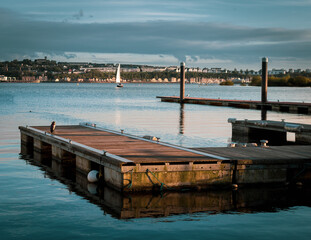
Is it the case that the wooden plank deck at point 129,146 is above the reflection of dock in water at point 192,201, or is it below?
above

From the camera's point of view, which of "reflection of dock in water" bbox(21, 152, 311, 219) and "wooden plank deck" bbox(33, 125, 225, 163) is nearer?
"reflection of dock in water" bbox(21, 152, 311, 219)

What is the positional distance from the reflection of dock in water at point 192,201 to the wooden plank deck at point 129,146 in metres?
1.05

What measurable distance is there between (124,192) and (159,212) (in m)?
1.56

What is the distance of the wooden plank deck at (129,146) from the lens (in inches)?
604

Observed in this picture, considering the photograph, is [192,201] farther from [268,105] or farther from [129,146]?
[268,105]

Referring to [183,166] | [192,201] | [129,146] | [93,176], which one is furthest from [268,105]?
[192,201]

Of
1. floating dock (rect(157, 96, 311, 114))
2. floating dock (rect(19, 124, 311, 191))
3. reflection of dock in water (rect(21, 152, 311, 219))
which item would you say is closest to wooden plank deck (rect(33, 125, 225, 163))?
floating dock (rect(19, 124, 311, 191))

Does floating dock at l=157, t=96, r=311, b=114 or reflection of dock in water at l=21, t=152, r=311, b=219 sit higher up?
floating dock at l=157, t=96, r=311, b=114

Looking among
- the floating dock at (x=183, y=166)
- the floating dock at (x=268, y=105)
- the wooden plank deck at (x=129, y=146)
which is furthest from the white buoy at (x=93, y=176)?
the floating dock at (x=268, y=105)

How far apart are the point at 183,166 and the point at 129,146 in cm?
403

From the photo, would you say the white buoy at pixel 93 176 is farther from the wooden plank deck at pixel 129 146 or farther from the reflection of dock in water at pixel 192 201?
the wooden plank deck at pixel 129 146

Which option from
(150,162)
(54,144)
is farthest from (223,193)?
(54,144)

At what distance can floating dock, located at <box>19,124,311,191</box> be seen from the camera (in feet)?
47.5

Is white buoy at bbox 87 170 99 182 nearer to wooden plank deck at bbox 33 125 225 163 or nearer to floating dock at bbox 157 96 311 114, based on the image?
wooden plank deck at bbox 33 125 225 163
